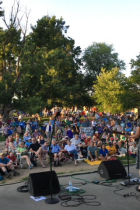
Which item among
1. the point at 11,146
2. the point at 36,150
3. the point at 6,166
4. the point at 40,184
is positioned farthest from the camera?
the point at 11,146

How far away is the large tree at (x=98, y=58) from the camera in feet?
140

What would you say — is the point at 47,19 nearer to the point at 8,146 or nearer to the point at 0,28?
the point at 0,28

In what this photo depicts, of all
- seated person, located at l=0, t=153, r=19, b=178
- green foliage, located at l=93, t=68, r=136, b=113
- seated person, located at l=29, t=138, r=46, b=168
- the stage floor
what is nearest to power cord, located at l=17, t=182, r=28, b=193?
the stage floor

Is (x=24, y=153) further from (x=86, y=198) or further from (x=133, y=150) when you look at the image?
(x=133, y=150)

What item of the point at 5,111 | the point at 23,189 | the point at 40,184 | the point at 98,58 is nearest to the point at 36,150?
the point at 23,189

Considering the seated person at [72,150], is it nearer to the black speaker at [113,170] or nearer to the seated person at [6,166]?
the seated person at [6,166]

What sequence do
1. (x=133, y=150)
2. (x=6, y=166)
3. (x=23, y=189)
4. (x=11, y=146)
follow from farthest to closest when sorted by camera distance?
(x=133, y=150) → (x=11, y=146) → (x=6, y=166) → (x=23, y=189)

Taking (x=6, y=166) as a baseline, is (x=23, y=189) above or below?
below

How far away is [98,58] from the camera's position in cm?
4384

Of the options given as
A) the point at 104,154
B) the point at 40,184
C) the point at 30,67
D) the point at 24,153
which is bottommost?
the point at 40,184

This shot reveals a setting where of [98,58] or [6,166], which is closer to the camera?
[6,166]

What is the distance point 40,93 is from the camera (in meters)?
24.2

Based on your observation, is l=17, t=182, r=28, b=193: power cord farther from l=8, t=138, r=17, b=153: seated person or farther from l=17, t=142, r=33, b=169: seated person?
l=8, t=138, r=17, b=153: seated person

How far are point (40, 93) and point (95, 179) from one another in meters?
17.9
